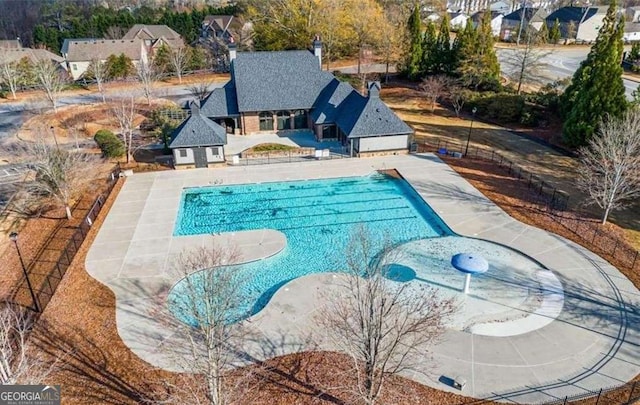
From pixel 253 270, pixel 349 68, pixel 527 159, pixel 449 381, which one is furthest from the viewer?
pixel 349 68

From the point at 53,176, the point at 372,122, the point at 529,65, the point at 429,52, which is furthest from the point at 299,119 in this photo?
the point at 529,65

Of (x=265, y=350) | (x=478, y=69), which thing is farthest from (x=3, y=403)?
(x=478, y=69)

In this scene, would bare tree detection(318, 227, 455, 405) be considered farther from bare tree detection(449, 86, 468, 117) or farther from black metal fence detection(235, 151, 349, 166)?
bare tree detection(449, 86, 468, 117)

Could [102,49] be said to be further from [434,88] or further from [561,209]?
[561,209]

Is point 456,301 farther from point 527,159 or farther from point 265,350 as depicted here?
point 527,159

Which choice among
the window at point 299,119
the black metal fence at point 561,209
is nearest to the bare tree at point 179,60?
the window at point 299,119

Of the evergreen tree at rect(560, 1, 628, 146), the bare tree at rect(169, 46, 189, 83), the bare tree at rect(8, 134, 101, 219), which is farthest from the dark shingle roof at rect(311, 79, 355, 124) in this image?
the bare tree at rect(169, 46, 189, 83)
